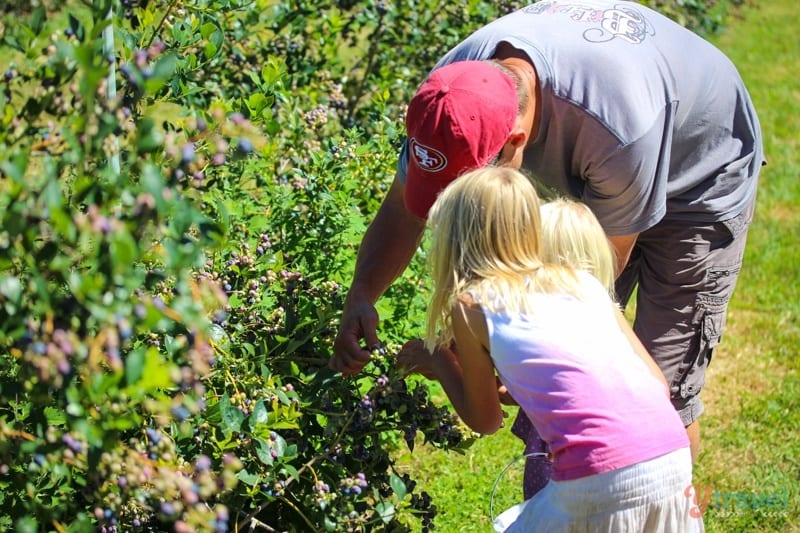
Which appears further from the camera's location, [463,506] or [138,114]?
[463,506]

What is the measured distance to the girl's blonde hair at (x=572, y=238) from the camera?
7.06ft

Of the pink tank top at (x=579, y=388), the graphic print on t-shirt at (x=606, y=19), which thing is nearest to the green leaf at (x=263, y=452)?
the pink tank top at (x=579, y=388)

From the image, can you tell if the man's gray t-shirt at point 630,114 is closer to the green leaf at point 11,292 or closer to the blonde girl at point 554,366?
the blonde girl at point 554,366

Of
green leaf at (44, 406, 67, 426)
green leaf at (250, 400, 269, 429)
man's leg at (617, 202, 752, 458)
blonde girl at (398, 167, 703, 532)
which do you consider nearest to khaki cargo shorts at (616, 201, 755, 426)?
man's leg at (617, 202, 752, 458)

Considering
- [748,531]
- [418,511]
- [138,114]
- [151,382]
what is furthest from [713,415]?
[151,382]

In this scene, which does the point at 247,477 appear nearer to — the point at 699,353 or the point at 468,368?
the point at 468,368

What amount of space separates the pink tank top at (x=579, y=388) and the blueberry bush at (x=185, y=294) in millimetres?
289

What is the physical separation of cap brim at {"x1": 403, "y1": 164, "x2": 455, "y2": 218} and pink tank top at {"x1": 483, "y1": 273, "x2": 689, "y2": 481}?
322 millimetres

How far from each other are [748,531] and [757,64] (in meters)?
6.24

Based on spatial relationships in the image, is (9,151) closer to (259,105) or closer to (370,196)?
(259,105)

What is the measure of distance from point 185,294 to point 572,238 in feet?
3.24

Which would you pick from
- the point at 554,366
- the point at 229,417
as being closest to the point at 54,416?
the point at 229,417

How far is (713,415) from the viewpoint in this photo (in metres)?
3.81

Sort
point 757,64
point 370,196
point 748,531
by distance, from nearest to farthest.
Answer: point 748,531, point 370,196, point 757,64
